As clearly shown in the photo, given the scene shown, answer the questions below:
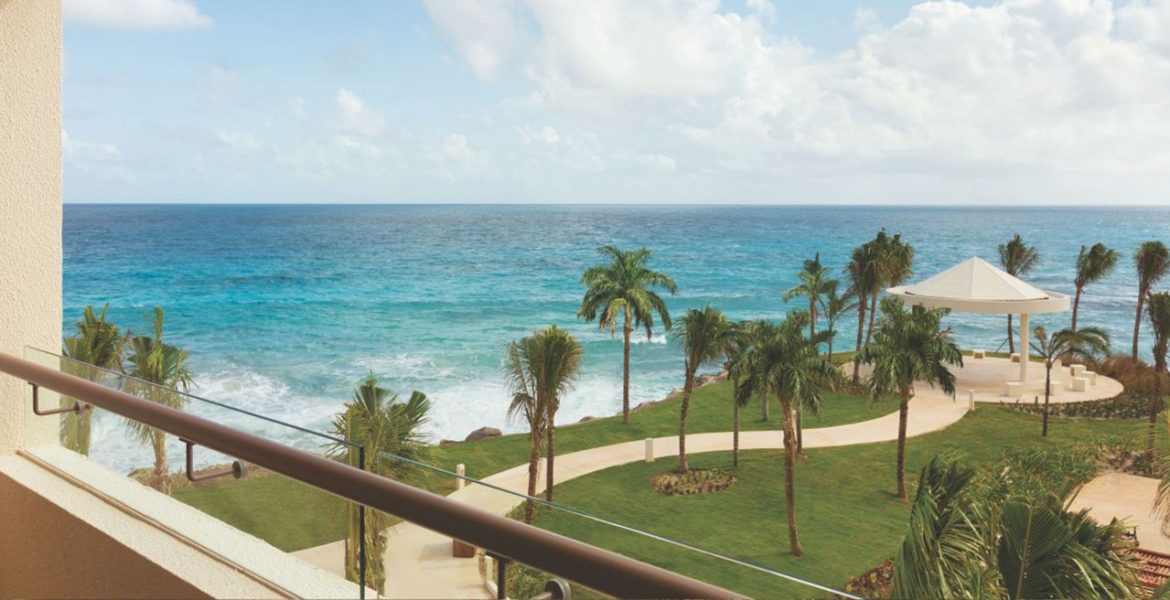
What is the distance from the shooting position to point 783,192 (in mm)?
119375

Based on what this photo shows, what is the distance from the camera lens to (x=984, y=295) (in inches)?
977

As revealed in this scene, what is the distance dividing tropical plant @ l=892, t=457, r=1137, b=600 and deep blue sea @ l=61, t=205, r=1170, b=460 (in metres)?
19.3

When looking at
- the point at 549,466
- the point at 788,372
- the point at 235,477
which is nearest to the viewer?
the point at 235,477

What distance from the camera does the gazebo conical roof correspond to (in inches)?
959

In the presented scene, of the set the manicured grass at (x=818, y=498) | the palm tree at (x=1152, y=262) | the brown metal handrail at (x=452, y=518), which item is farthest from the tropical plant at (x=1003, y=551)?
the palm tree at (x=1152, y=262)

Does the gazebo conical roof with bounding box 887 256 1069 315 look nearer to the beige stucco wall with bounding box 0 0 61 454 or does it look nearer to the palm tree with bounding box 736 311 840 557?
the palm tree with bounding box 736 311 840 557

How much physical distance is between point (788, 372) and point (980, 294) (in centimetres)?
1218

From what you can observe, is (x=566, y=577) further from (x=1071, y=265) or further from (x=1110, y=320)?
(x=1071, y=265)

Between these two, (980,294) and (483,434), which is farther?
(483,434)

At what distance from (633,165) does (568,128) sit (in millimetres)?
11395

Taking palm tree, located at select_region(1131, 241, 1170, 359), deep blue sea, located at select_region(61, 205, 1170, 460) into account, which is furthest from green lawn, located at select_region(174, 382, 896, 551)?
palm tree, located at select_region(1131, 241, 1170, 359)

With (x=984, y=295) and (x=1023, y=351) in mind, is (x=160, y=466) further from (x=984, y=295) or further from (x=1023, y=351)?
(x=1023, y=351)

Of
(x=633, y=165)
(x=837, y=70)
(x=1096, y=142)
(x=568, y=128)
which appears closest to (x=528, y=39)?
(x=568, y=128)

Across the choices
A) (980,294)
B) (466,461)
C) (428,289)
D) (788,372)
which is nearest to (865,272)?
(980,294)
